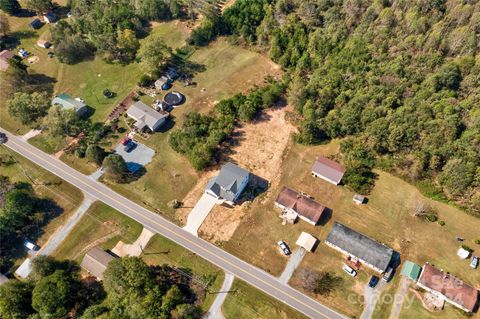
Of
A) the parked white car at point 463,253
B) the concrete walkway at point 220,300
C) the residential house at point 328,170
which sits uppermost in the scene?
the residential house at point 328,170

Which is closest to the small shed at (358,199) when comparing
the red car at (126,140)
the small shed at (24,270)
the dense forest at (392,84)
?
the dense forest at (392,84)

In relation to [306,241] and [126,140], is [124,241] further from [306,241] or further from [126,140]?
[306,241]

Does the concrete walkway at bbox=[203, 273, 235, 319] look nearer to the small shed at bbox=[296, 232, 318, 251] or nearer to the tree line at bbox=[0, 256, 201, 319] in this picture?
the tree line at bbox=[0, 256, 201, 319]

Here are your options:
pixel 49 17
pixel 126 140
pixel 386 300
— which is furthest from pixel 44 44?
pixel 386 300

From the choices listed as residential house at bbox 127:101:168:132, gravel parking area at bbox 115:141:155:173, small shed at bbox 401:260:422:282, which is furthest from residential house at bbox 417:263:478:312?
residential house at bbox 127:101:168:132

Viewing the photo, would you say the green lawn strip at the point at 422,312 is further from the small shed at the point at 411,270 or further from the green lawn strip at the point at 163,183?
the green lawn strip at the point at 163,183
